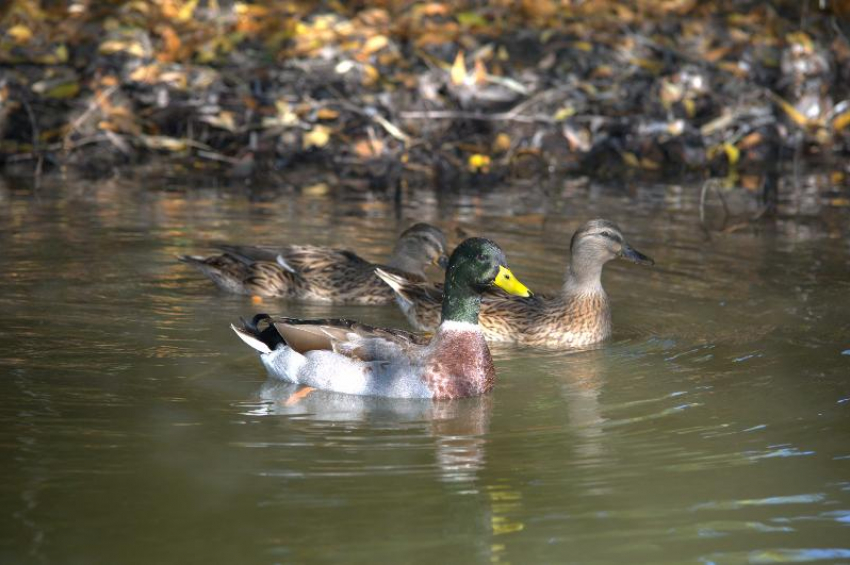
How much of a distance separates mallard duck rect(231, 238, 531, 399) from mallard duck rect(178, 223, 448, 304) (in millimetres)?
2221

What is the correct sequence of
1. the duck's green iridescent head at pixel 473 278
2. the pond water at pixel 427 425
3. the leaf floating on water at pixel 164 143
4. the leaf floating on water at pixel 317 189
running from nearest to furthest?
the pond water at pixel 427 425 < the duck's green iridescent head at pixel 473 278 < the leaf floating on water at pixel 317 189 < the leaf floating on water at pixel 164 143

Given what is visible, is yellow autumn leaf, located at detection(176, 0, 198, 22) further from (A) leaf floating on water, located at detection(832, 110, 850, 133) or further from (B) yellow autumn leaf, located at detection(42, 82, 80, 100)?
(A) leaf floating on water, located at detection(832, 110, 850, 133)

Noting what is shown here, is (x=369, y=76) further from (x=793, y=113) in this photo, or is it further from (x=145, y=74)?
(x=793, y=113)

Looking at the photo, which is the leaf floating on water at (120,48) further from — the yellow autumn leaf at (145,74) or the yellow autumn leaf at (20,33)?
the yellow autumn leaf at (20,33)

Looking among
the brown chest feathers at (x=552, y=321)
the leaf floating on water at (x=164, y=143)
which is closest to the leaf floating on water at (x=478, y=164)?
the leaf floating on water at (x=164, y=143)

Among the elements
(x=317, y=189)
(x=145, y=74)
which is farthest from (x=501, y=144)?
(x=145, y=74)

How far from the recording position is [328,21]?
18578 millimetres

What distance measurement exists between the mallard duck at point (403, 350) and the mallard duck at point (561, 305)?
1230 millimetres

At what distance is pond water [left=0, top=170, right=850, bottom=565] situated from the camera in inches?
231

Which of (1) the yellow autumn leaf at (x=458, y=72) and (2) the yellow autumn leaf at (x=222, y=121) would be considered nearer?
(2) the yellow autumn leaf at (x=222, y=121)

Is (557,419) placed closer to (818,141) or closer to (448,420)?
(448,420)

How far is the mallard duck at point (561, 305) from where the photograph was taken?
9906 mm

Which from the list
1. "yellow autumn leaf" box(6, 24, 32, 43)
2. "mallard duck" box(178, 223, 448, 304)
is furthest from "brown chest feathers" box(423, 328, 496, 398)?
"yellow autumn leaf" box(6, 24, 32, 43)

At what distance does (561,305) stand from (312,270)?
2142 mm
